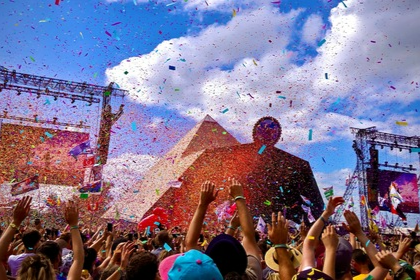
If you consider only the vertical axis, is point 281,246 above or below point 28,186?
below

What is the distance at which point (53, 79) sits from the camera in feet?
78.3

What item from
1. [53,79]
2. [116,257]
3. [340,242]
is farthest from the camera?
[53,79]

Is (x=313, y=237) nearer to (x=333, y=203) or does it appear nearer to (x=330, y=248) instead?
(x=330, y=248)

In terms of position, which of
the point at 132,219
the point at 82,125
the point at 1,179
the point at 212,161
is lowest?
the point at 132,219

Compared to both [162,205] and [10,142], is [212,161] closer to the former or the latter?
[162,205]

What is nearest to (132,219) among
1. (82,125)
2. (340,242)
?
(82,125)

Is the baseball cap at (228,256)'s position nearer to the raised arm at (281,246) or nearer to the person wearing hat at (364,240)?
the raised arm at (281,246)

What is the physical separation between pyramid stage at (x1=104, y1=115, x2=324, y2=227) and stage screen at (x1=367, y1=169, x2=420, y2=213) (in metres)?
4.53

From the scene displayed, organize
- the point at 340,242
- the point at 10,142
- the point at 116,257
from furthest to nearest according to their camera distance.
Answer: the point at 10,142 → the point at 116,257 → the point at 340,242

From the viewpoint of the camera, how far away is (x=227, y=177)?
1008 inches

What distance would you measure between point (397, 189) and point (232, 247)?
32331 mm

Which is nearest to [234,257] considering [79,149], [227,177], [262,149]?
[79,149]

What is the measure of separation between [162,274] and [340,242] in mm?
1272

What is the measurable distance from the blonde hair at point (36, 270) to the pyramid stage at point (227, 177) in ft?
68.2
